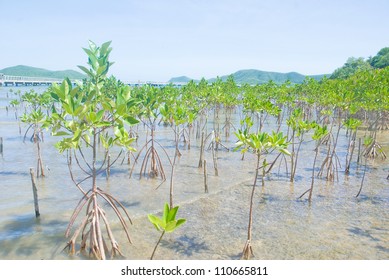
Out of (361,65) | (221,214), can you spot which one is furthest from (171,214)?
(361,65)

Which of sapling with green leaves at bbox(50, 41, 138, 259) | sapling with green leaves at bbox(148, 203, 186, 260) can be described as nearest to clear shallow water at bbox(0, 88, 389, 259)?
sapling with green leaves at bbox(50, 41, 138, 259)

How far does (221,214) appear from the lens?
314 inches

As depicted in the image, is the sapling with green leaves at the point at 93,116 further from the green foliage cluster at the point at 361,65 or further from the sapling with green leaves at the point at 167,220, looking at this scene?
the green foliage cluster at the point at 361,65

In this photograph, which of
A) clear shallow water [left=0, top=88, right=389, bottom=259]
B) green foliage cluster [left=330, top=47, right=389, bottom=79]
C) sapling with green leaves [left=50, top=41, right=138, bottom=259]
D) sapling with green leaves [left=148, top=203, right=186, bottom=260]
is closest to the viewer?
sapling with green leaves [left=148, top=203, right=186, bottom=260]

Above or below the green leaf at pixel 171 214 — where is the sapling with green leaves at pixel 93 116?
above

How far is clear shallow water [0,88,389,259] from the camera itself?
20.5 feet

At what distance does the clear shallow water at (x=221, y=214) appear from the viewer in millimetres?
6246

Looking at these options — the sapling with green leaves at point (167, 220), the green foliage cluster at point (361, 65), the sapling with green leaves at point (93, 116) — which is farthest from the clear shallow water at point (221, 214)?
the green foliage cluster at point (361, 65)

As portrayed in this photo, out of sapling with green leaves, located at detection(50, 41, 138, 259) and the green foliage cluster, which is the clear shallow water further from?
the green foliage cluster

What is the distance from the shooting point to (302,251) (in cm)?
621

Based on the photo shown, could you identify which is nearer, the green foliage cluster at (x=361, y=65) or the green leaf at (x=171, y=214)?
the green leaf at (x=171, y=214)

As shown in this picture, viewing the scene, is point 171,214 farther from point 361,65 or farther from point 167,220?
point 361,65
